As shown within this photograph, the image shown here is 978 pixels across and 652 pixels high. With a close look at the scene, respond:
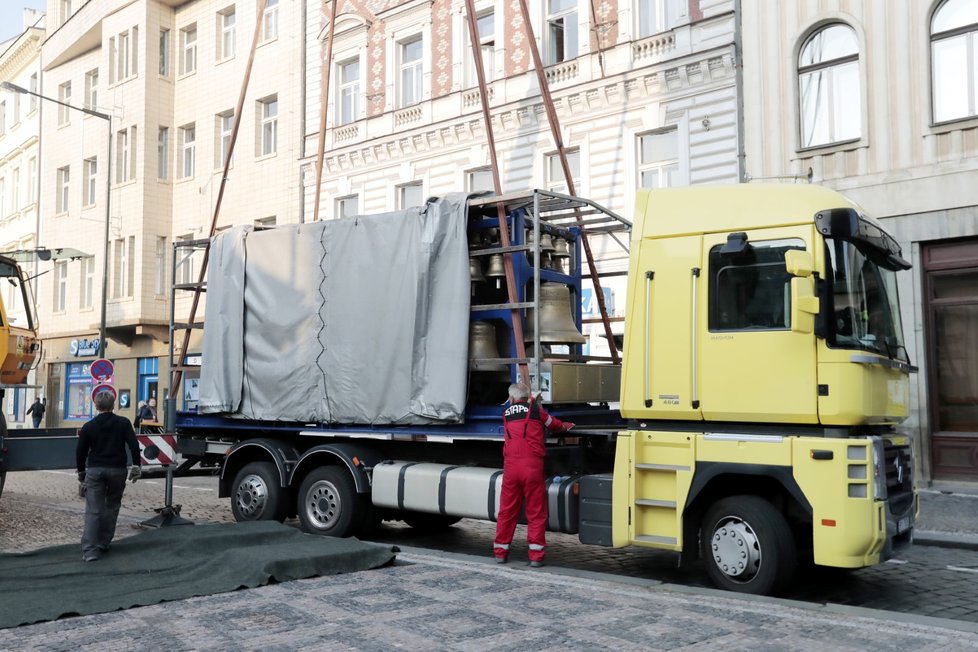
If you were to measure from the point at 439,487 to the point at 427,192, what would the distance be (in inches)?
594

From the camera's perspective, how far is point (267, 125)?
97.0ft

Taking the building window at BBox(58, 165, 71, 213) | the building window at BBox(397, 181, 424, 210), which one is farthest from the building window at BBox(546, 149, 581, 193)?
the building window at BBox(58, 165, 71, 213)

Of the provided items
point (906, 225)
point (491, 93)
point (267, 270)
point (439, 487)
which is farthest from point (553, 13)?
point (439, 487)

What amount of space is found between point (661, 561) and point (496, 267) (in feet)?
10.6

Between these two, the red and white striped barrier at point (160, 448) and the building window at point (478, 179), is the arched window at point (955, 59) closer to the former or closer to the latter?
the building window at point (478, 179)

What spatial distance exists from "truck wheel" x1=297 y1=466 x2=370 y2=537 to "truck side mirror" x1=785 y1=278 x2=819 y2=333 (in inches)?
199

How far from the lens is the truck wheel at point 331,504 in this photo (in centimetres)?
1057

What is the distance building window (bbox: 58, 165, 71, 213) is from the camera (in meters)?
38.2

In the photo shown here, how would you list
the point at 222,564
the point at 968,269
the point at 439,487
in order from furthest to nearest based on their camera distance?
the point at 968,269 → the point at 439,487 → the point at 222,564

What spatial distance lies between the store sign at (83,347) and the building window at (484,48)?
1813 centimetres

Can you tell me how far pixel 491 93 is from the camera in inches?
885

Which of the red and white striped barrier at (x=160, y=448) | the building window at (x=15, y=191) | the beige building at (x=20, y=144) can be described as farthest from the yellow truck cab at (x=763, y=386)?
the building window at (x=15, y=191)

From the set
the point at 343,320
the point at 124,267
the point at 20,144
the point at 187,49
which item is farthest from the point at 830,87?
the point at 20,144

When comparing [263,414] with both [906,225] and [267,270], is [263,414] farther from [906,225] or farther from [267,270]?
[906,225]
